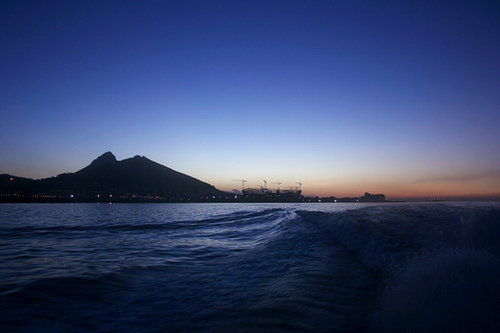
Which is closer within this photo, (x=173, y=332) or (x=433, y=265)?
(x=173, y=332)

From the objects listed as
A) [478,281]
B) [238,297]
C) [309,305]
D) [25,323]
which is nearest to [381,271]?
[478,281]

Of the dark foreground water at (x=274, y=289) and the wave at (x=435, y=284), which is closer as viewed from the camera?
the wave at (x=435, y=284)

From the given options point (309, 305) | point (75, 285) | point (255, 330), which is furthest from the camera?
point (75, 285)

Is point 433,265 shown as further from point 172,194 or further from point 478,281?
point 172,194

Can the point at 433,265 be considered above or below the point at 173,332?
above

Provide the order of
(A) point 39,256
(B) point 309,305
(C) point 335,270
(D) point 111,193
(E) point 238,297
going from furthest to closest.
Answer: (D) point 111,193 < (A) point 39,256 < (C) point 335,270 < (E) point 238,297 < (B) point 309,305

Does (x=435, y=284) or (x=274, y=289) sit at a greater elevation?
(x=435, y=284)

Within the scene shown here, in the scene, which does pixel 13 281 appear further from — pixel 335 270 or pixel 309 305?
pixel 335 270

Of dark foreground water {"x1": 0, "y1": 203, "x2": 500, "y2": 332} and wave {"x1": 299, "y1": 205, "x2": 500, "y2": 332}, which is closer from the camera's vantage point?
wave {"x1": 299, "y1": 205, "x2": 500, "y2": 332}

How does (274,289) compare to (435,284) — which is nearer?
(435,284)
